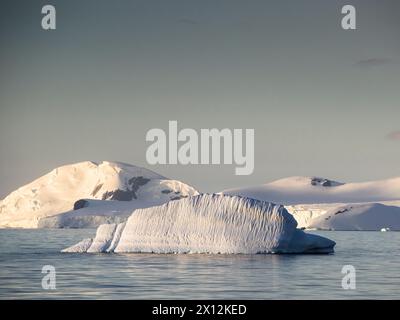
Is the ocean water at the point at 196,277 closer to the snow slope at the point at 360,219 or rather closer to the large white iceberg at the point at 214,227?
the large white iceberg at the point at 214,227

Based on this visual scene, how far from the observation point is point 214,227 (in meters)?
43.6

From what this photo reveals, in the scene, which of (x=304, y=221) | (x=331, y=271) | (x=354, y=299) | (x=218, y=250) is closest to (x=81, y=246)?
(x=218, y=250)

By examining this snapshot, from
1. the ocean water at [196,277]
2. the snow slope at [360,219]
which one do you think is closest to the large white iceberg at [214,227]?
the ocean water at [196,277]

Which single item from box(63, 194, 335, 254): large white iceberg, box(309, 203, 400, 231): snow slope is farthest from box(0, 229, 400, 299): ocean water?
box(309, 203, 400, 231): snow slope

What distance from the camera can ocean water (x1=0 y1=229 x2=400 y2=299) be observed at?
2936 centimetres

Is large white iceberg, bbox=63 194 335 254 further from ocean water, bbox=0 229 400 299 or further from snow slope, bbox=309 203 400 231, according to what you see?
snow slope, bbox=309 203 400 231

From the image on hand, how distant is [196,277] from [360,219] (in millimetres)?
114128

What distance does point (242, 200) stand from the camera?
4366 centimetres

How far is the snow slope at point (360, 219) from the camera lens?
464ft

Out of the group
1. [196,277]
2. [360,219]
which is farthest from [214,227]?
[360,219]

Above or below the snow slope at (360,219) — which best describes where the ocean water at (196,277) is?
below

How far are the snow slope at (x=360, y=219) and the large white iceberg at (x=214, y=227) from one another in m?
96.6

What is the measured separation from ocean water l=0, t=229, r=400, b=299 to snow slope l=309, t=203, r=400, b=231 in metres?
95.6
